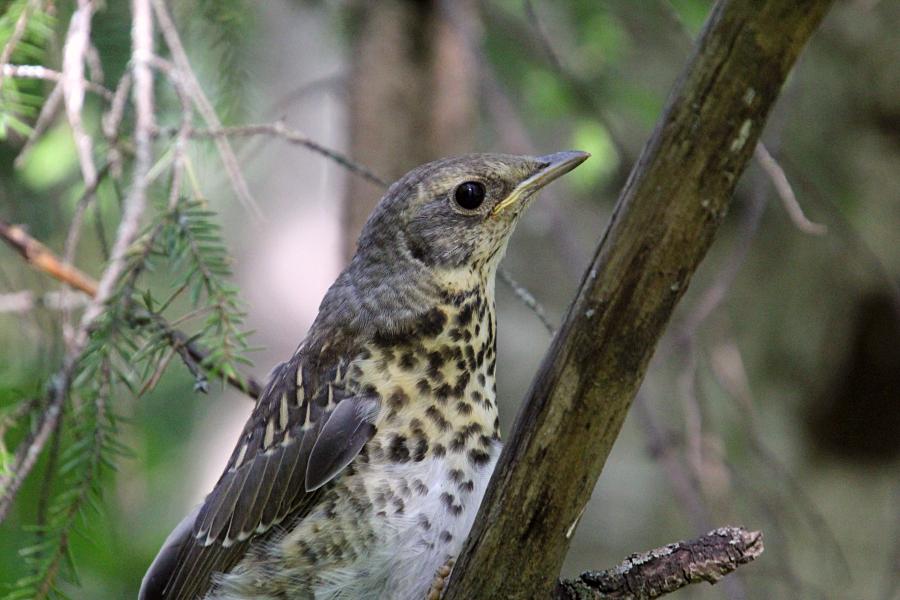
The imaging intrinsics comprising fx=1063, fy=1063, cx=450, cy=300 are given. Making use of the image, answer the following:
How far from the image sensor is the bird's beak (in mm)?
2348

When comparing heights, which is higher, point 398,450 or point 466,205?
point 466,205

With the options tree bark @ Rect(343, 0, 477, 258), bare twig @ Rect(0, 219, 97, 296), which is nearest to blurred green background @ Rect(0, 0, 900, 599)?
tree bark @ Rect(343, 0, 477, 258)

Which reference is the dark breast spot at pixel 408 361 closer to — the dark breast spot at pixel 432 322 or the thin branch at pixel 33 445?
the dark breast spot at pixel 432 322

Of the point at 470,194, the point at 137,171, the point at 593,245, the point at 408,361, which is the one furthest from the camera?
the point at 593,245

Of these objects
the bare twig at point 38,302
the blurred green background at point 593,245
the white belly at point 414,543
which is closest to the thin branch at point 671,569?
the white belly at point 414,543

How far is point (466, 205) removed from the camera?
2480mm

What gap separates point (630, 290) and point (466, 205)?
0.98 meters

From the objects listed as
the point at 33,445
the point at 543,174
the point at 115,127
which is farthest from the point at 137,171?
the point at 543,174

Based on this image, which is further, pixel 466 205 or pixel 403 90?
pixel 403 90

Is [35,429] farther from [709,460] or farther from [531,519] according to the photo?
[709,460]

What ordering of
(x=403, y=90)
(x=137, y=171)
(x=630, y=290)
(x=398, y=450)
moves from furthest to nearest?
(x=403, y=90) < (x=398, y=450) < (x=137, y=171) < (x=630, y=290)

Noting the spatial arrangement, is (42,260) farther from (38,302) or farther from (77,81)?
(77,81)

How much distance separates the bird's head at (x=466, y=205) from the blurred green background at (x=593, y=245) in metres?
1.01

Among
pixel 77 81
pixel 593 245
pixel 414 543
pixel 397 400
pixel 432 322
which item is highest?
pixel 593 245
